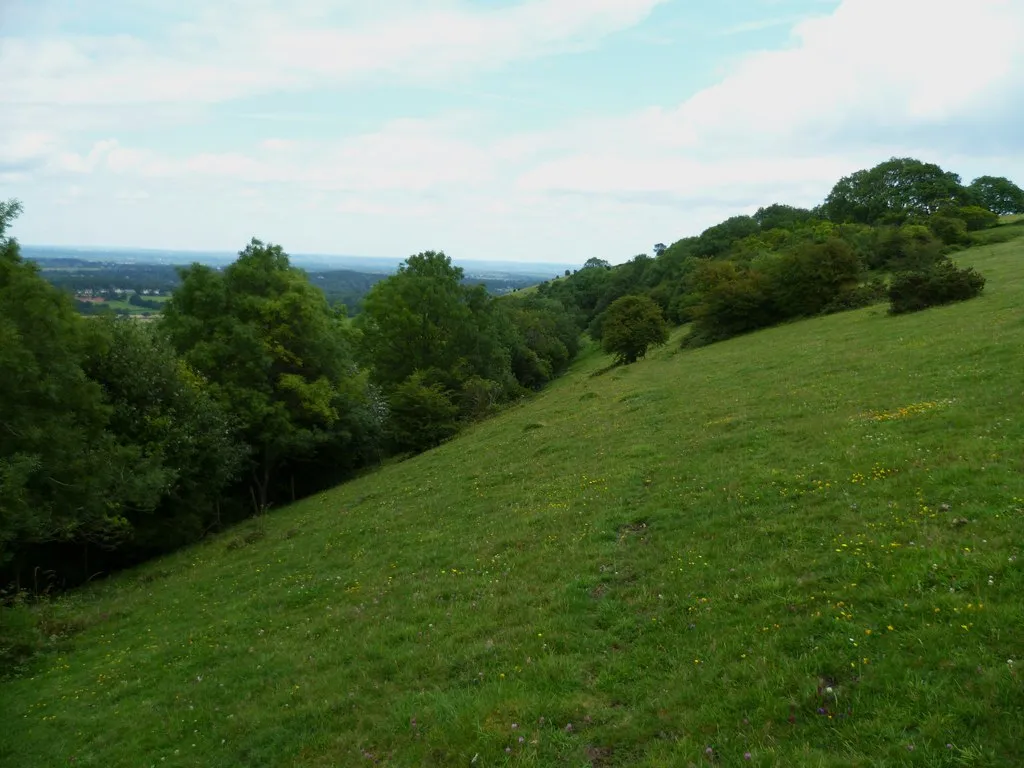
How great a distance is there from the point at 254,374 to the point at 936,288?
39.7 metres

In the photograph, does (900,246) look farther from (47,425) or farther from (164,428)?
(47,425)

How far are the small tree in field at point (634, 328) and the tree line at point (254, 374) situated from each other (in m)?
0.18

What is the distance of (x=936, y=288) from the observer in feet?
120

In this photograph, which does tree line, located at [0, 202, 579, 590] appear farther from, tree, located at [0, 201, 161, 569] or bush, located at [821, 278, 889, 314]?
bush, located at [821, 278, 889, 314]

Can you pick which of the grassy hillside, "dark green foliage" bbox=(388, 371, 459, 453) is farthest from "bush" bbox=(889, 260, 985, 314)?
"dark green foliage" bbox=(388, 371, 459, 453)

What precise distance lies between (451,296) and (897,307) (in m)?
31.2

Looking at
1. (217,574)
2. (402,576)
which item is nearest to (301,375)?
(217,574)

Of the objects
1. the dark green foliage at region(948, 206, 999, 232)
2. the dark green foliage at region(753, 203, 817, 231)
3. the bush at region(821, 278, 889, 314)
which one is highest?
the dark green foliage at region(753, 203, 817, 231)

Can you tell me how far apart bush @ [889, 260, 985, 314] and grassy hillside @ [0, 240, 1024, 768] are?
1779 cm

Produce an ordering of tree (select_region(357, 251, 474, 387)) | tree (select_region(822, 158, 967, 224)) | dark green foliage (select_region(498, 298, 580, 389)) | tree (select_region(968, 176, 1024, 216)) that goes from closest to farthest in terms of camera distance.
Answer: tree (select_region(357, 251, 474, 387)) < dark green foliage (select_region(498, 298, 580, 389)) < tree (select_region(822, 158, 967, 224)) < tree (select_region(968, 176, 1024, 216))

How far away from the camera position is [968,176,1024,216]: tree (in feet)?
376

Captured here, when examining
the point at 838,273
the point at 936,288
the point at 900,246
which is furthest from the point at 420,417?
the point at 900,246

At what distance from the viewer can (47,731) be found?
10.8 metres

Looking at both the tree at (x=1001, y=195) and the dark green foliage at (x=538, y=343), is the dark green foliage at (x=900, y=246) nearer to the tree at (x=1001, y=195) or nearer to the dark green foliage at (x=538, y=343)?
the dark green foliage at (x=538, y=343)
